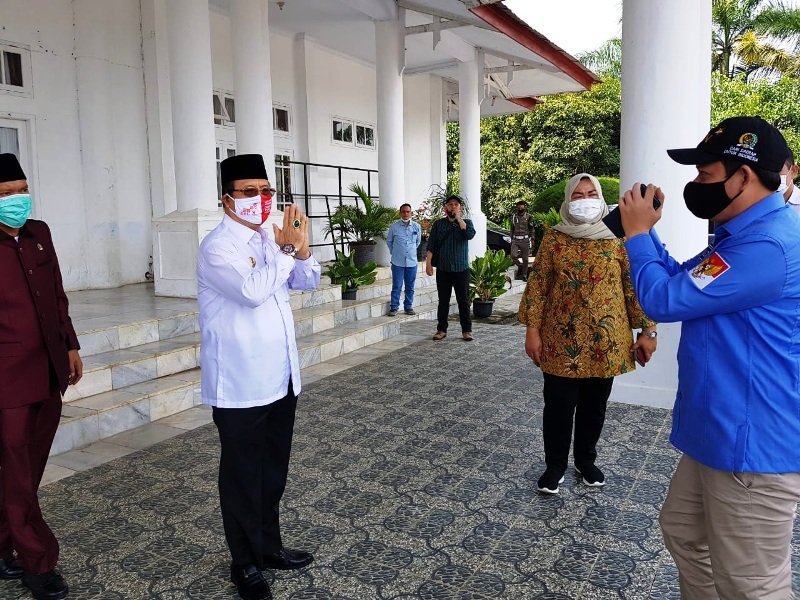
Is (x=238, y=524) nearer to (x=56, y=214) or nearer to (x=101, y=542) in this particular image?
(x=101, y=542)

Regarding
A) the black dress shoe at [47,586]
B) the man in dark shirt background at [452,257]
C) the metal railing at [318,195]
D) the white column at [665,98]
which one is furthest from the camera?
the metal railing at [318,195]

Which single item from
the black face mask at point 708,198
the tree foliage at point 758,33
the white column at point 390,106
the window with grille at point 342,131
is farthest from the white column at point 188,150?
the tree foliage at point 758,33

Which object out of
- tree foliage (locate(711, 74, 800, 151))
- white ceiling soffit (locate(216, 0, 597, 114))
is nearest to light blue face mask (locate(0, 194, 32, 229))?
white ceiling soffit (locate(216, 0, 597, 114))

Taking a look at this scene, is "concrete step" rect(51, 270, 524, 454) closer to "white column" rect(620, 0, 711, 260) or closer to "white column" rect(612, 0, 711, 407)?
"white column" rect(612, 0, 711, 407)

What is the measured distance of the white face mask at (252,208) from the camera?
8.87 feet

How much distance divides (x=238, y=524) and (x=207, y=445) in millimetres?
2024

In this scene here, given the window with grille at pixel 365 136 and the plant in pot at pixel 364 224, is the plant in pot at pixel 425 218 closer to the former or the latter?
the plant in pot at pixel 364 224

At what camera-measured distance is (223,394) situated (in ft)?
8.51

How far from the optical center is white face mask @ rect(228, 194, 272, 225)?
2.71 meters

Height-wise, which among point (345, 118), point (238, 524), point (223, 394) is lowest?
point (238, 524)

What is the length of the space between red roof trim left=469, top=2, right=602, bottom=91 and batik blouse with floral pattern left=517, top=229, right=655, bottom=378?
23.8 feet

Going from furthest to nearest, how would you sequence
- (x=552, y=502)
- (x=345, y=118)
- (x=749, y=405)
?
(x=345, y=118), (x=552, y=502), (x=749, y=405)

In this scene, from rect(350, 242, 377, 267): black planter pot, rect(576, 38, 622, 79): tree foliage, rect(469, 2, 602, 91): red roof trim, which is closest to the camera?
rect(469, 2, 602, 91): red roof trim

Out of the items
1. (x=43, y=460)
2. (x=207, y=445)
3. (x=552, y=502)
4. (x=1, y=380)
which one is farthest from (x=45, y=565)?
(x=552, y=502)
